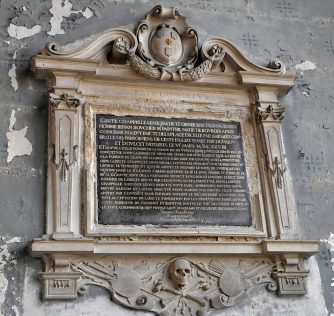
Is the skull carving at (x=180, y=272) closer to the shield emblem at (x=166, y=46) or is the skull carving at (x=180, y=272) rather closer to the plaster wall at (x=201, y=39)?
the plaster wall at (x=201, y=39)

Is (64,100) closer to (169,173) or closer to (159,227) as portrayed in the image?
(169,173)

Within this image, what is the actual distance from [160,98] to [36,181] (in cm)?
135

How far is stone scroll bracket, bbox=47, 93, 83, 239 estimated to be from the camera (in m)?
4.46

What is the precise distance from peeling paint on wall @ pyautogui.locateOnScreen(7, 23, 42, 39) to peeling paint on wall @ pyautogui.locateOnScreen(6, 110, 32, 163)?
2.73 ft

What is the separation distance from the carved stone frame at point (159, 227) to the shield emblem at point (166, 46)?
0.15 m

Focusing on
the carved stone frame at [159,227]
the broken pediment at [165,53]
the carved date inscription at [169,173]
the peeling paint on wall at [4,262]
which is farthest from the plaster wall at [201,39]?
the carved date inscription at [169,173]

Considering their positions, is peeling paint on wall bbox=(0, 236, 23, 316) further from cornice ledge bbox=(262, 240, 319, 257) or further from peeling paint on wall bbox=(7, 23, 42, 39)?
cornice ledge bbox=(262, 240, 319, 257)

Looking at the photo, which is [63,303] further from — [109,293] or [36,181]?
[36,181]

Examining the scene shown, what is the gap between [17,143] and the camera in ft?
15.4

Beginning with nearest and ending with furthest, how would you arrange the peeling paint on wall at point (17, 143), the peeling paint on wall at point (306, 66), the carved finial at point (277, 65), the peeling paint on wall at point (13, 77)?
the peeling paint on wall at point (17, 143), the peeling paint on wall at point (13, 77), the carved finial at point (277, 65), the peeling paint on wall at point (306, 66)

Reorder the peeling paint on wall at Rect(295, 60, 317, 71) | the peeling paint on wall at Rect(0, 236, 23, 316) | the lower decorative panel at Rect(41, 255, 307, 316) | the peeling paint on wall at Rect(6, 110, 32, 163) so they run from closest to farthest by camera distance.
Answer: the peeling paint on wall at Rect(0, 236, 23, 316) → the lower decorative panel at Rect(41, 255, 307, 316) → the peeling paint on wall at Rect(6, 110, 32, 163) → the peeling paint on wall at Rect(295, 60, 317, 71)

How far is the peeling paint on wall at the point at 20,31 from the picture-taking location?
16.8 ft

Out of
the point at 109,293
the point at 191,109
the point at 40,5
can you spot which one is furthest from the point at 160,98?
the point at 109,293

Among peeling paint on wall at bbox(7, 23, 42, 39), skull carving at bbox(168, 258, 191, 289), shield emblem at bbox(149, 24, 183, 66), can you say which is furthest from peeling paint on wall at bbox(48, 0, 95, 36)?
skull carving at bbox(168, 258, 191, 289)
